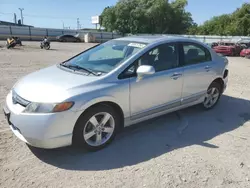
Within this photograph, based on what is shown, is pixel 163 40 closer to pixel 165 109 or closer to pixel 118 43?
pixel 118 43

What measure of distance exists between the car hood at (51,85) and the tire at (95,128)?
1.25 feet

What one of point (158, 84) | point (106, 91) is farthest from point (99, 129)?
point (158, 84)

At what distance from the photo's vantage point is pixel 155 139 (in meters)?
4.18

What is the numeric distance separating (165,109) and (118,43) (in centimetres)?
141

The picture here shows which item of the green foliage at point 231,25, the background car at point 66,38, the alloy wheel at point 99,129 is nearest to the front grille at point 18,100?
the alloy wheel at point 99,129

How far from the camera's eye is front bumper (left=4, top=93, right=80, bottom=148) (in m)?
3.18

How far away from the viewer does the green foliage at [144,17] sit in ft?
169

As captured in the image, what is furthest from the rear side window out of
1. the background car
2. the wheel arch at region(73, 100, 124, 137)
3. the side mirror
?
the background car

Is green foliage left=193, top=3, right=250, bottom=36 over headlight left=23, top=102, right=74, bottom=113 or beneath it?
over

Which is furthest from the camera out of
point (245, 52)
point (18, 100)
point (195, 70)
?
point (245, 52)

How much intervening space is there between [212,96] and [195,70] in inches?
40.9

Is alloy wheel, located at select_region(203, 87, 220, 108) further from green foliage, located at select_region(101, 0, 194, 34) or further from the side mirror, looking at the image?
green foliage, located at select_region(101, 0, 194, 34)

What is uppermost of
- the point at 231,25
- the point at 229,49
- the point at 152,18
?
the point at 152,18

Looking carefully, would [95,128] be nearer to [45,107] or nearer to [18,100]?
[45,107]
